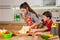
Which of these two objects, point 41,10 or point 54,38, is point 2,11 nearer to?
point 41,10

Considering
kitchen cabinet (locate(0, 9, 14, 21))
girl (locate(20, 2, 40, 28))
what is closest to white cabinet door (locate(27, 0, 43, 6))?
kitchen cabinet (locate(0, 9, 14, 21))

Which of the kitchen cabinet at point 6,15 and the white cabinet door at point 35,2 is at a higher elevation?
the white cabinet door at point 35,2

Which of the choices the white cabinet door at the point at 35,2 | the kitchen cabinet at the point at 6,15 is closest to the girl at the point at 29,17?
the white cabinet door at the point at 35,2

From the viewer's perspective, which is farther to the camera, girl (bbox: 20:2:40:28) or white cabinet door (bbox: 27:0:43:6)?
white cabinet door (bbox: 27:0:43:6)

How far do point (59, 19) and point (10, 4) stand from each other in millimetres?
1281

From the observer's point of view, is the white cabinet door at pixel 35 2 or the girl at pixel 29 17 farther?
the white cabinet door at pixel 35 2

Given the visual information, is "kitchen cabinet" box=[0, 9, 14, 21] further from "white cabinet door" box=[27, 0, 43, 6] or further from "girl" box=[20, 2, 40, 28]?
"girl" box=[20, 2, 40, 28]

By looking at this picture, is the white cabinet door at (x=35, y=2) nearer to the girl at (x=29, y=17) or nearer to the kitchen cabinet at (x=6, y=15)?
the kitchen cabinet at (x=6, y=15)

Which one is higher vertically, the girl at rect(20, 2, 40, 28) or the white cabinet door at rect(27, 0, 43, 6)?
the white cabinet door at rect(27, 0, 43, 6)

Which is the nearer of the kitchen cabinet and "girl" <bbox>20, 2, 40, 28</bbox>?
"girl" <bbox>20, 2, 40, 28</bbox>

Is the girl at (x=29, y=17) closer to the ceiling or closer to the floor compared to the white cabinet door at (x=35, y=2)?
closer to the floor

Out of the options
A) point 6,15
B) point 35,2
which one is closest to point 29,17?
point 35,2

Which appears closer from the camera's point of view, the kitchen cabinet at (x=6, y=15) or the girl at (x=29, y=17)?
the girl at (x=29, y=17)

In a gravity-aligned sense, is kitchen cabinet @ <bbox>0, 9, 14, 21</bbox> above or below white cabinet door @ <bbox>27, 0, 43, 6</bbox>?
below
